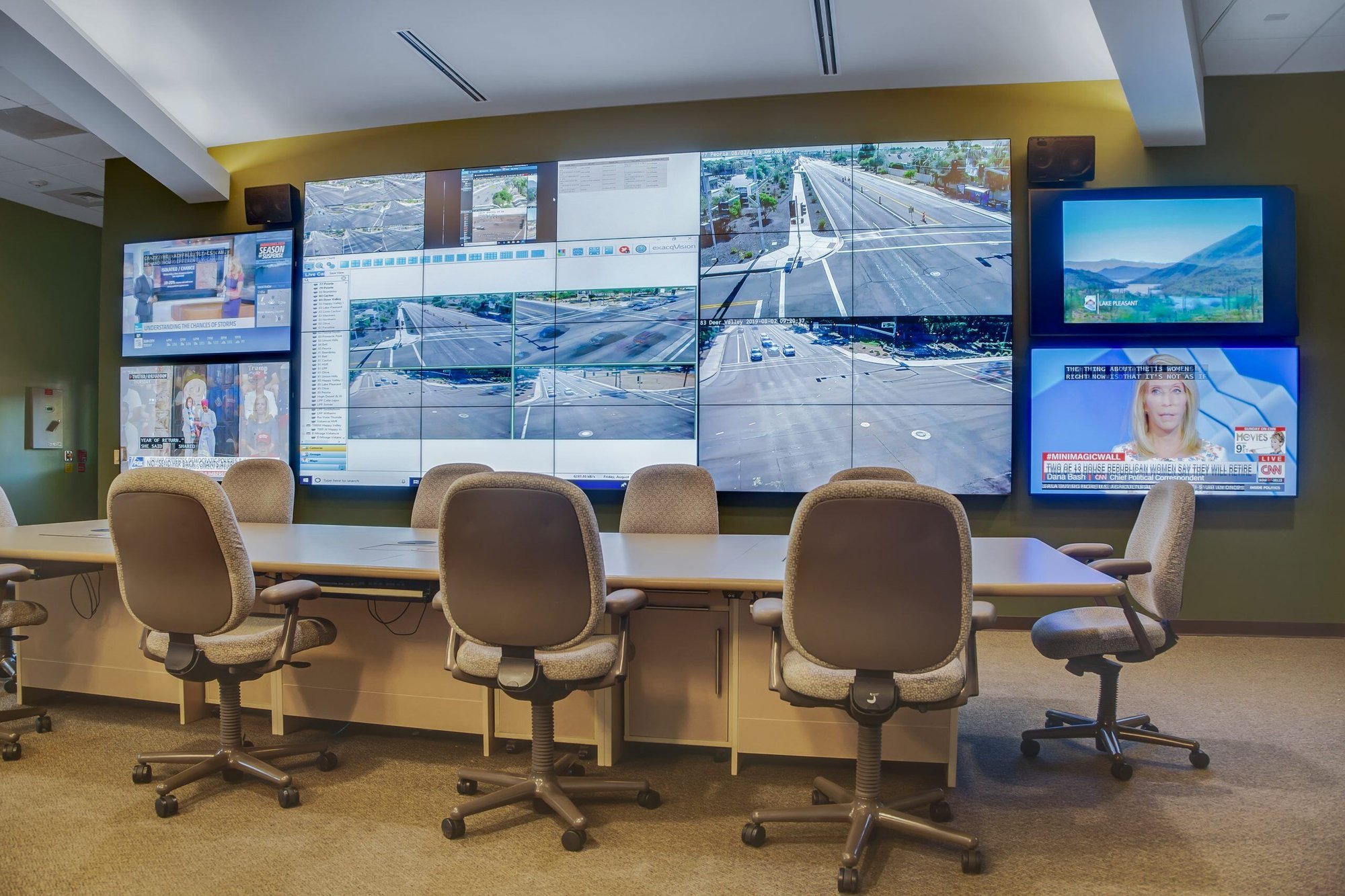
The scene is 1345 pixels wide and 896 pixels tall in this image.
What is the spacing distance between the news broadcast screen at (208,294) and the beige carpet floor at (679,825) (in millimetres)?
3298

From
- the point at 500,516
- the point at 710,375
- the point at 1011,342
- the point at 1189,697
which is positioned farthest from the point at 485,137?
the point at 1189,697

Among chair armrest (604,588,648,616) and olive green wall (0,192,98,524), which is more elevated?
olive green wall (0,192,98,524)

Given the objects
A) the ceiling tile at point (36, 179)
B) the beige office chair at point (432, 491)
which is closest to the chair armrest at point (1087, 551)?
the beige office chair at point (432, 491)

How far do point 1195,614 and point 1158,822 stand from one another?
3144 millimetres

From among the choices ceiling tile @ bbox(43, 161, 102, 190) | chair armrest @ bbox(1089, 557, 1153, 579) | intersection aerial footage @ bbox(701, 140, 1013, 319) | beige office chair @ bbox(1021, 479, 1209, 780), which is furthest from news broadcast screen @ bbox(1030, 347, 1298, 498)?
ceiling tile @ bbox(43, 161, 102, 190)

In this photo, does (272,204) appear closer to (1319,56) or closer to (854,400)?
(854,400)

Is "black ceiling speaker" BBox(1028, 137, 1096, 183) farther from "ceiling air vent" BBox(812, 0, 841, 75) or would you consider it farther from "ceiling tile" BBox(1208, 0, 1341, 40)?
"ceiling air vent" BBox(812, 0, 841, 75)

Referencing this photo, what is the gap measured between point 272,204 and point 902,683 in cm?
564

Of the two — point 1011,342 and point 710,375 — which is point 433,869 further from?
point 1011,342

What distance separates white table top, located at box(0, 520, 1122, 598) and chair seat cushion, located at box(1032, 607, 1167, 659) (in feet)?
0.45

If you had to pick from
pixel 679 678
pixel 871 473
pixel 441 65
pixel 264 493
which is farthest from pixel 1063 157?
pixel 264 493

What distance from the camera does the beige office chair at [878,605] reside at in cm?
196

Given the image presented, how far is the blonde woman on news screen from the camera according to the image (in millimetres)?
4938

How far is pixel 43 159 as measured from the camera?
660 centimetres
